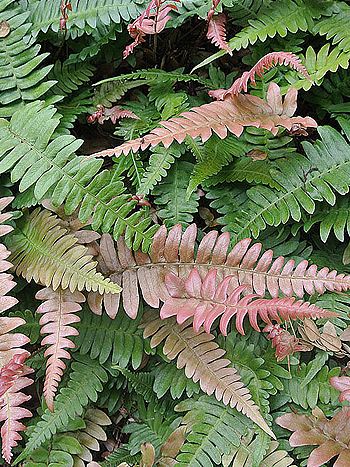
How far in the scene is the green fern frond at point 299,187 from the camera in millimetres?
1859

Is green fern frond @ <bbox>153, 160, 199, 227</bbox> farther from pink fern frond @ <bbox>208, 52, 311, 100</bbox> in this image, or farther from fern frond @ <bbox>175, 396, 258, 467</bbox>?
fern frond @ <bbox>175, 396, 258, 467</bbox>

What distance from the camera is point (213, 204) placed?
1999 mm

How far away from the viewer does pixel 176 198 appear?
1.96 meters

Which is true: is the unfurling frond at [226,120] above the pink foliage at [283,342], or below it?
above

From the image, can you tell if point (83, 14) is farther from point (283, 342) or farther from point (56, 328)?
point (283, 342)

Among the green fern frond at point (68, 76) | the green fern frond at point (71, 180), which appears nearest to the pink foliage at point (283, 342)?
the green fern frond at point (71, 180)

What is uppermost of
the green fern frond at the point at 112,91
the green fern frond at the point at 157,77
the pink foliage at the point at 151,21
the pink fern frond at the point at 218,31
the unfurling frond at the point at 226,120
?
the pink foliage at the point at 151,21

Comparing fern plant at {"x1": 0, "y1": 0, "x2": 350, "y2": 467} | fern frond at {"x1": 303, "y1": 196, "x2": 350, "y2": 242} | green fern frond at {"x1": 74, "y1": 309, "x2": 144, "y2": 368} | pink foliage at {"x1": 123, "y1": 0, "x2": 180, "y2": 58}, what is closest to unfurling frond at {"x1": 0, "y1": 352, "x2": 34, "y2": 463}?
fern plant at {"x1": 0, "y1": 0, "x2": 350, "y2": 467}

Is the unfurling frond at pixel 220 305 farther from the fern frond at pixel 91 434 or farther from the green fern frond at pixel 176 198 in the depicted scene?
the fern frond at pixel 91 434

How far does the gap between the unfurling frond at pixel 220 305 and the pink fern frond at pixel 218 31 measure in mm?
795

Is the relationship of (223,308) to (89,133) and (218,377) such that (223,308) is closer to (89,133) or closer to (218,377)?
(218,377)

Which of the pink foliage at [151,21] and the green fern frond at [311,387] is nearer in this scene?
the green fern frond at [311,387]

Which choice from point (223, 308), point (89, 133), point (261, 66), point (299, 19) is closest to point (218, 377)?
point (223, 308)

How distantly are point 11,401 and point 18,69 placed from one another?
1.13 m
